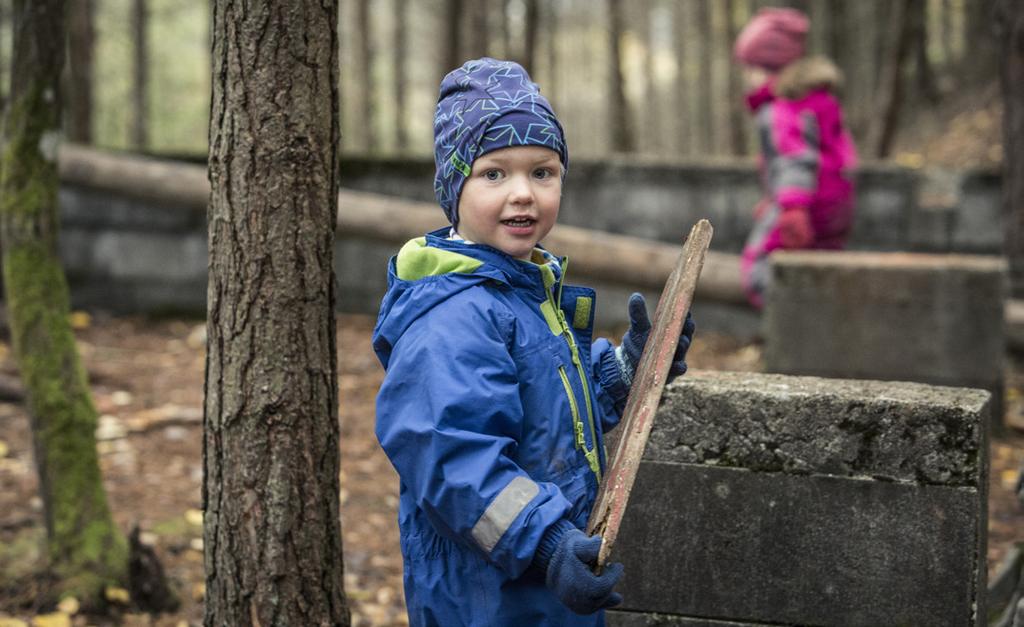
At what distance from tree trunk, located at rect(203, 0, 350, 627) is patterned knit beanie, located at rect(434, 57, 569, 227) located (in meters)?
0.41

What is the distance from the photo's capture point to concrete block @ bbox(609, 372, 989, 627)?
296 centimetres

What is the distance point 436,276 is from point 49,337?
8.07ft

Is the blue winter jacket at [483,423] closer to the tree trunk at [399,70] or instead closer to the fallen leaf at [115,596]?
the fallen leaf at [115,596]

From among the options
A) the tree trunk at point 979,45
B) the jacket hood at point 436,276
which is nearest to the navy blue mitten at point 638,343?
the jacket hood at point 436,276

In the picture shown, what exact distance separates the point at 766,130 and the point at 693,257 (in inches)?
181

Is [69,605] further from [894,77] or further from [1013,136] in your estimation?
[894,77]

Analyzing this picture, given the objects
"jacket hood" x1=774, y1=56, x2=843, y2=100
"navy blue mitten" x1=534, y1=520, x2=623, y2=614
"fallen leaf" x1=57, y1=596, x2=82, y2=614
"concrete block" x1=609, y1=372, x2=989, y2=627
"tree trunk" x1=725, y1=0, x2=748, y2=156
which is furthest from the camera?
"tree trunk" x1=725, y1=0, x2=748, y2=156

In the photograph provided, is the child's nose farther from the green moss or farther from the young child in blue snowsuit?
the green moss

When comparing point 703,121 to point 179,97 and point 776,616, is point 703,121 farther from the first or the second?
point 776,616

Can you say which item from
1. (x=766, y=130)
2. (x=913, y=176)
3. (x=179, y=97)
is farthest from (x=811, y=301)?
(x=179, y=97)

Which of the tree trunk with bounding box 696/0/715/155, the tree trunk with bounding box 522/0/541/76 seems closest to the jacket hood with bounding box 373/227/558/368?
the tree trunk with bounding box 522/0/541/76

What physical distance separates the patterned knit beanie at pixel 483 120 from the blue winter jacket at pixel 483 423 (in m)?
0.17

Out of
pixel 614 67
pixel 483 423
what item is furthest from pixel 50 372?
pixel 614 67

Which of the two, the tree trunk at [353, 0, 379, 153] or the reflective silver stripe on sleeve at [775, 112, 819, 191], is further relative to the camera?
the tree trunk at [353, 0, 379, 153]
